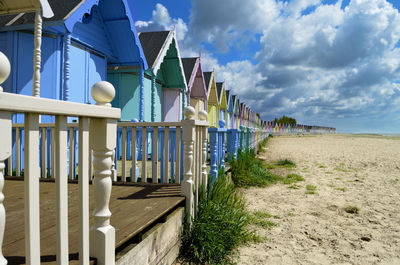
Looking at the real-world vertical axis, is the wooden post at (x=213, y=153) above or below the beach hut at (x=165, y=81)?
below

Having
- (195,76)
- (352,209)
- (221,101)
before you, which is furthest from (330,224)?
(221,101)

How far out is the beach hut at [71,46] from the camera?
16.5ft

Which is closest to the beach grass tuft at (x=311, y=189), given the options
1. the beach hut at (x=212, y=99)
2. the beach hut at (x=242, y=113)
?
the beach hut at (x=212, y=99)

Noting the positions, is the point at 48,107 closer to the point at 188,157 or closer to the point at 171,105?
the point at 188,157

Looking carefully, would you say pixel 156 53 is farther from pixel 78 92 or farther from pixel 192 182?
pixel 192 182

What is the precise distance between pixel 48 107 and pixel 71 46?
5.58 m

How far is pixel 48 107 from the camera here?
3.79 feet

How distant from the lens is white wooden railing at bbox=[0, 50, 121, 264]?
3.30ft

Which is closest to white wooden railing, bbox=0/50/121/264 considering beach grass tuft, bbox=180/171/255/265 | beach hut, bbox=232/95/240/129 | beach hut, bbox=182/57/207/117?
beach grass tuft, bbox=180/171/255/265

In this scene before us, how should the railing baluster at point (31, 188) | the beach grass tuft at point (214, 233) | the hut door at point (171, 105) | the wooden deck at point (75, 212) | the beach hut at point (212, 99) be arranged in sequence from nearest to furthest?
the railing baluster at point (31, 188), the wooden deck at point (75, 212), the beach grass tuft at point (214, 233), the hut door at point (171, 105), the beach hut at point (212, 99)

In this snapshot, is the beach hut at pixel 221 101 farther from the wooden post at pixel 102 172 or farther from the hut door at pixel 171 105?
the wooden post at pixel 102 172

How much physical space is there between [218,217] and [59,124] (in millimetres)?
2474

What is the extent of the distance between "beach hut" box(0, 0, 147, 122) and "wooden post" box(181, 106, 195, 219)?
3.30 meters

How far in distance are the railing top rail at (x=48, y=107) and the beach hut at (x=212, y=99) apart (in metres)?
12.8
